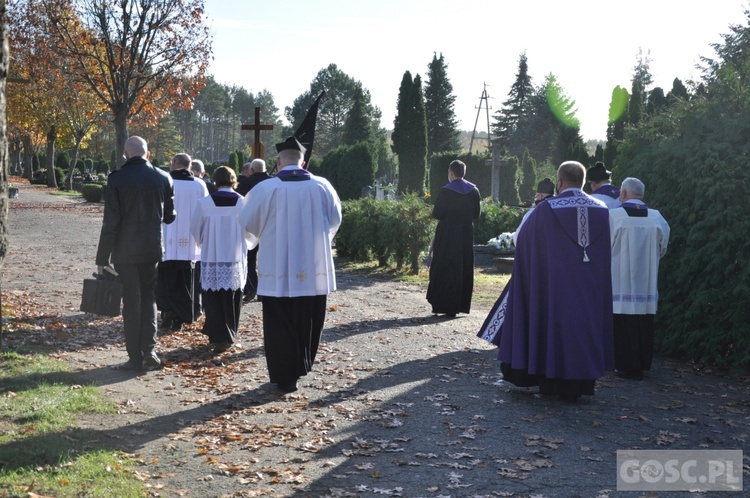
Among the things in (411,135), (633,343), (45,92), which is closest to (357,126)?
(411,135)

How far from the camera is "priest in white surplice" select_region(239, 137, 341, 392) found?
729 centimetres

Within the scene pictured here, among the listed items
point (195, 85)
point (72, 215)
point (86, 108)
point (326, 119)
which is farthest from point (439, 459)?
point (326, 119)

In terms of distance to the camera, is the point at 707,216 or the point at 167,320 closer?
the point at 707,216

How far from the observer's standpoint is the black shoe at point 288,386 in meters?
7.35

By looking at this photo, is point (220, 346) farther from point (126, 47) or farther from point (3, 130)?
point (126, 47)

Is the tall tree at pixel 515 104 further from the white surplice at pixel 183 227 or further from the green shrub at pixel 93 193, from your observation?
the white surplice at pixel 183 227

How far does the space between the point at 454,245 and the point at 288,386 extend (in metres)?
4.73

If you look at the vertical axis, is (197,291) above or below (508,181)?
below

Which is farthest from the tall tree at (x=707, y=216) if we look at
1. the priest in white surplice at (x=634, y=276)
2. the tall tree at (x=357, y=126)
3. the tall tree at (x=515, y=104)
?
the tall tree at (x=515, y=104)

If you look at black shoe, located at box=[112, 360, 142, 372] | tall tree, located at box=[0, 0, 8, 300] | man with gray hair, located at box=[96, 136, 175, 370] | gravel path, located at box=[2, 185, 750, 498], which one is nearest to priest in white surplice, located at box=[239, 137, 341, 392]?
gravel path, located at box=[2, 185, 750, 498]

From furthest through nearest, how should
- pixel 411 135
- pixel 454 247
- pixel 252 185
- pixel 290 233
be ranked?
pixel 411 135, pixel 252 185, pixel 454 247, pixel 290 233

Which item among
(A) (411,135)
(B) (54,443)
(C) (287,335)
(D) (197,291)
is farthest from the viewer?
(A) (411,135)

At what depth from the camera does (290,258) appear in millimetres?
7348

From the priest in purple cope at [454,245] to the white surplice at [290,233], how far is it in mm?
4195
